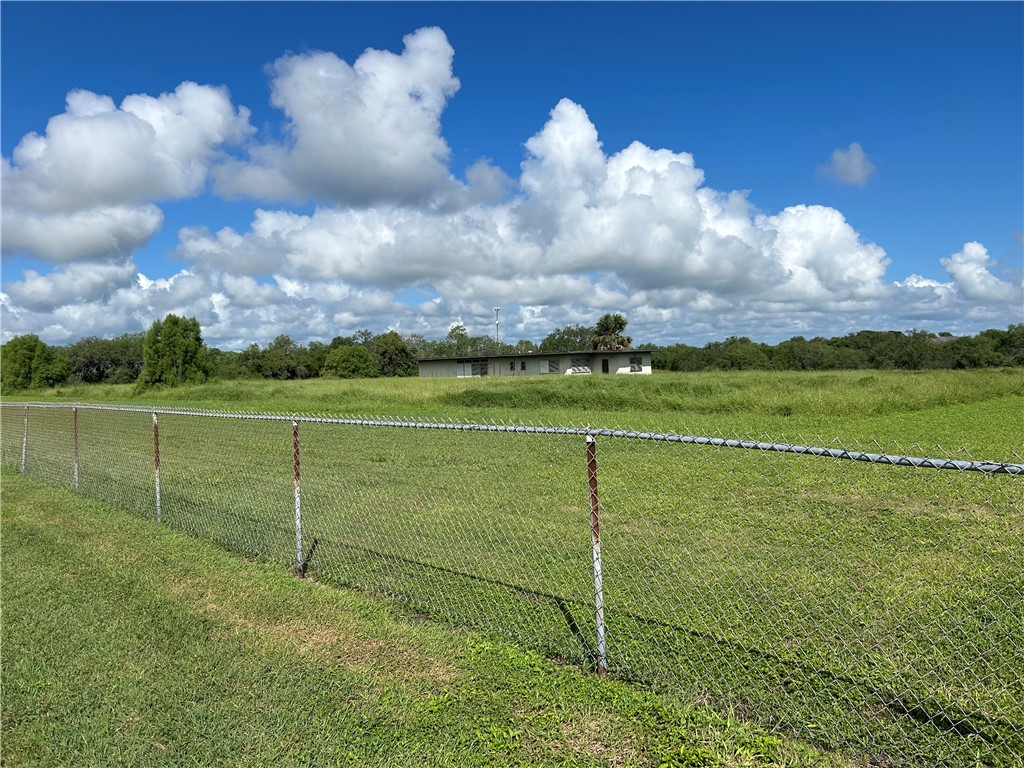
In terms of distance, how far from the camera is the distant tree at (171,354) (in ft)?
161

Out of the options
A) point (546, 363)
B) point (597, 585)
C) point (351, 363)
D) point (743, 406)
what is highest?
point (351, 363)

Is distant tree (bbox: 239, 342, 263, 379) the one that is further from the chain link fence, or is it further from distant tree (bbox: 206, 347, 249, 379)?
the chain link fence

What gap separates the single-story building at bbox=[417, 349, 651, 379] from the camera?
56125 mm

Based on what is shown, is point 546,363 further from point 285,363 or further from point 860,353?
point 285,363

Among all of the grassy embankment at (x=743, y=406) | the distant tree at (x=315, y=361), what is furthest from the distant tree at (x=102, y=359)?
the grassy embankment at (x=743, y=406)

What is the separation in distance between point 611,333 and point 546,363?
12543 millimetres

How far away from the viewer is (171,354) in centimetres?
4956

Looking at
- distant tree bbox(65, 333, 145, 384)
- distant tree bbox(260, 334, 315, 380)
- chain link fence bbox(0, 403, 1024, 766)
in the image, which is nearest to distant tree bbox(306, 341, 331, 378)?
distant tree bbox(260, 334, 315, 380)

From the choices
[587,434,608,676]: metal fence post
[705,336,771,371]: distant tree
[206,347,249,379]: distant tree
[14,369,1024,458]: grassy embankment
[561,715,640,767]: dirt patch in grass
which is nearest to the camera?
[561,715,640,767]: dirt patch in grass

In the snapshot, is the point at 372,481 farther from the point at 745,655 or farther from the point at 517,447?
the point at 745,655

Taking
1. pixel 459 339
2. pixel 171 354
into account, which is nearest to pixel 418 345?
pixel 459 339

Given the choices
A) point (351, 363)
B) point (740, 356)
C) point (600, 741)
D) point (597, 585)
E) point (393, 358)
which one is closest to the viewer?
point (600, 741)

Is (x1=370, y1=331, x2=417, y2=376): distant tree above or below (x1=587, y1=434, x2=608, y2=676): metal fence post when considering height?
above

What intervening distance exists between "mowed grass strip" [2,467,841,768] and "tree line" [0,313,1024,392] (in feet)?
163
